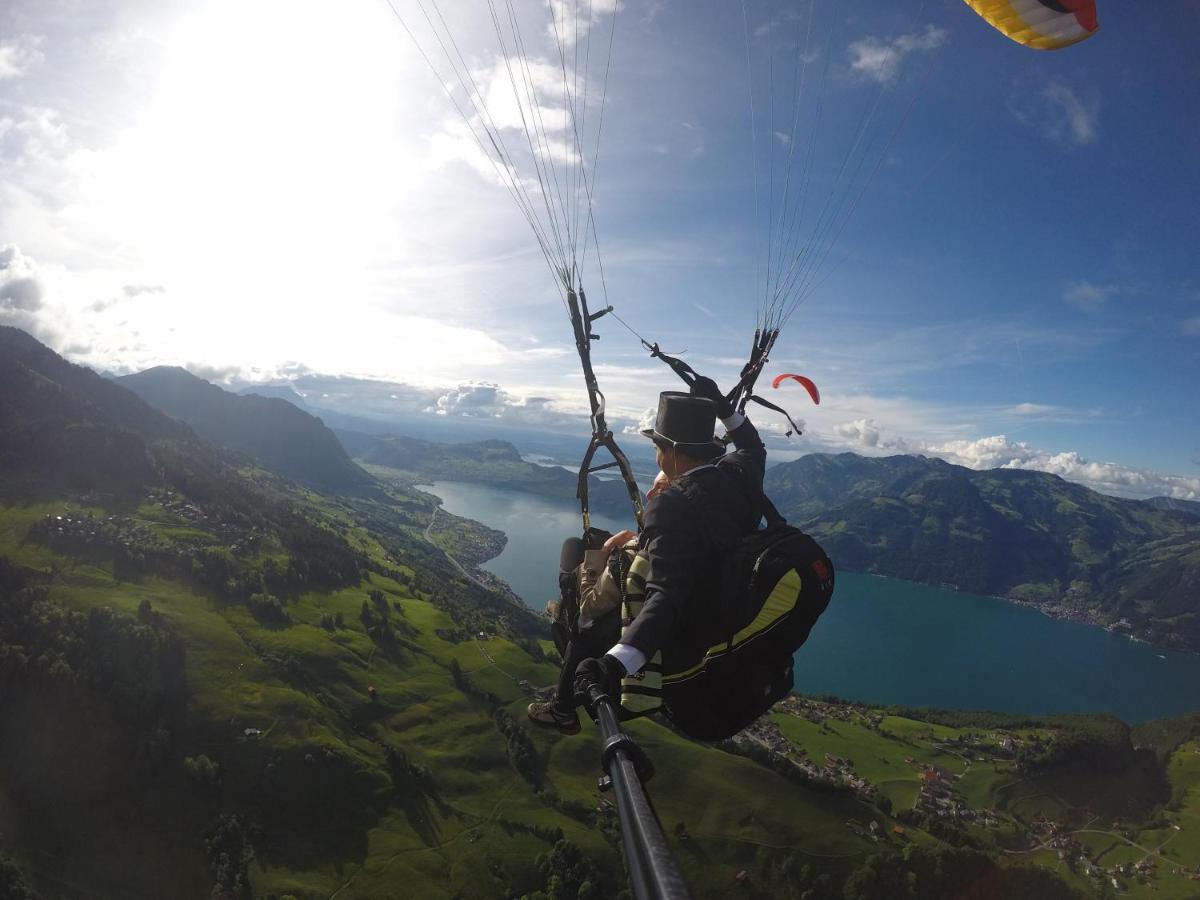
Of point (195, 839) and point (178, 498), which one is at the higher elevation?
point (178, 498)

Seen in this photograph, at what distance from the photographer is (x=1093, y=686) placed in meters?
156

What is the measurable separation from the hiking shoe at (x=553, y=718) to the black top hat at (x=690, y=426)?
2795mm

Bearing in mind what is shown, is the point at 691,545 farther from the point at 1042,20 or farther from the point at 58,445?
the point at 58,445

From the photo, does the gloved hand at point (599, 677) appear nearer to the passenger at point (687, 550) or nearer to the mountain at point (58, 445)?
the passenger at point (687, 550)

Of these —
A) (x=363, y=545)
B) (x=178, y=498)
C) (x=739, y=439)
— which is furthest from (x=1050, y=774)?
(x=178, y=498)

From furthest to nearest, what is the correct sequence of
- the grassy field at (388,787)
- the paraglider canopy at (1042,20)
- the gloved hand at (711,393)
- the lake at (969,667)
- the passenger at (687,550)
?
1. the lake at (969,667)
2. the grassy field at (388,787)
3. the paraglider canopy at (1042,20)
4. the gloved hand at (711,393)
5. the passenger at (687,550)

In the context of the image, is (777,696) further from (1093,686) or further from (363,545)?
(1093,686)

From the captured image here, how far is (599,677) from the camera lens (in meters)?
3.59

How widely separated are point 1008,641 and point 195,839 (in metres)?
215

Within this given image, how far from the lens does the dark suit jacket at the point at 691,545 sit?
4.24 metres

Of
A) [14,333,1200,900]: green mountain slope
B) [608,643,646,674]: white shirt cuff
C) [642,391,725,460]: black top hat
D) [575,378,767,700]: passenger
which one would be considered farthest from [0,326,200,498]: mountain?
[608,643,646,674]: white shirt cuff

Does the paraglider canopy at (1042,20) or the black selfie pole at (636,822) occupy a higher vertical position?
the paraglider canopy at (1042,20)

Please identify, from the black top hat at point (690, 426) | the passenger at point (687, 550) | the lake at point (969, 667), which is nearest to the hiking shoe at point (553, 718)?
the passenger at point (687, 550)

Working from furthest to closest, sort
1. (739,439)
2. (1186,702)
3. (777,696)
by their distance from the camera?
(1186,702), (739,439), (777,696)
